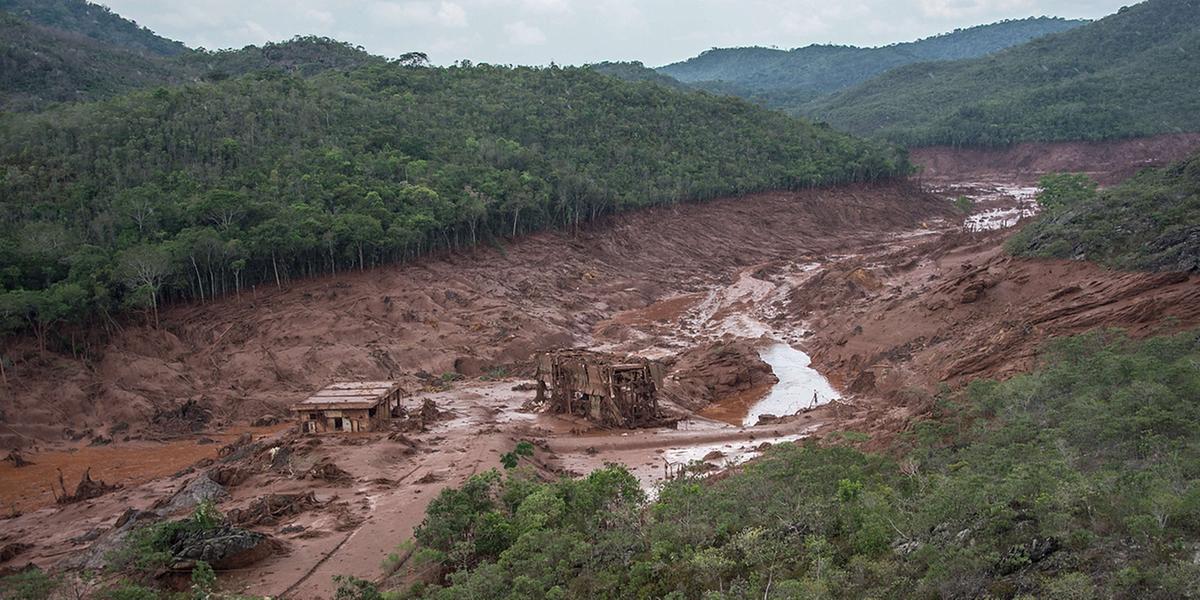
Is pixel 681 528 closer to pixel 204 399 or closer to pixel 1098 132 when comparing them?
pixel 204 399

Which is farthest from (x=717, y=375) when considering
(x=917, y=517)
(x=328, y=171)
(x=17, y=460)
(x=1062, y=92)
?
(x=1062, y=92)

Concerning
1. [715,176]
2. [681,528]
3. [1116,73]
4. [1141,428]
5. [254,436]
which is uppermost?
[1116,73]

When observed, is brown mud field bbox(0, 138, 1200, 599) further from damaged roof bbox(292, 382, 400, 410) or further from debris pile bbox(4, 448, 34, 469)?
damaged roof bbox(292, 382, 400, 410)

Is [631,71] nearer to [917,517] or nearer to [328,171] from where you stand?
[328,171]

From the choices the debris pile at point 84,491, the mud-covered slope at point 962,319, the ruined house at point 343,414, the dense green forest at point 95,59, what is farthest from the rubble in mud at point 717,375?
the dense green forest at point 95,59

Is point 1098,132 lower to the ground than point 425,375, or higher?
higher

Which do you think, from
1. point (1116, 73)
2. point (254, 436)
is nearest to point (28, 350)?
point (254, 436)

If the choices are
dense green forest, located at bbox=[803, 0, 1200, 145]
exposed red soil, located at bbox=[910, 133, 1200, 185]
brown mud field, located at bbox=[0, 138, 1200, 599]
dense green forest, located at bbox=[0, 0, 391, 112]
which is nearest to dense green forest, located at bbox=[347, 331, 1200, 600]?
brown mud field, located at bbox=[0, 138, 1200, 599]
